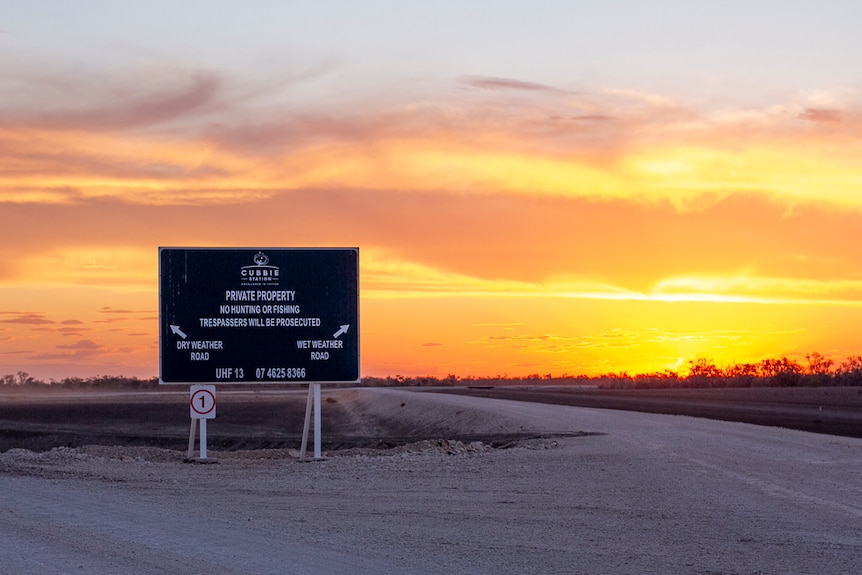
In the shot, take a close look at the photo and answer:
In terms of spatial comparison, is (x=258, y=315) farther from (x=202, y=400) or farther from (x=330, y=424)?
(x=330, y=424)

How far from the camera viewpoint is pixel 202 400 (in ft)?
75.0

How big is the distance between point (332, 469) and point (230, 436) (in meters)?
17.2

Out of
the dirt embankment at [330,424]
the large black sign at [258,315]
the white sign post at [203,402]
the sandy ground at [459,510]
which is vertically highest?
the large black sign at [258,315]

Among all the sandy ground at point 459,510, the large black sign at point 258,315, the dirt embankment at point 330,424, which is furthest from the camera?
→ the dirt embankment at point 330,424

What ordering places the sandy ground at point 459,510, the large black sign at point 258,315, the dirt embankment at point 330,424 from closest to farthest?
the sandy ground at point 459,510
the large black sign at point 258,315
the dirt embankment at point 330,424

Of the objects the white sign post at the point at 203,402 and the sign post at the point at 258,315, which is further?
the white sign post at the point at 203,402

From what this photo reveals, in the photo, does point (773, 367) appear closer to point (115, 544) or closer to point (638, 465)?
point (638, 465)

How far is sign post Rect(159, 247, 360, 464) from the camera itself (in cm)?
2238

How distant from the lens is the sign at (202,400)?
2283 centimetres

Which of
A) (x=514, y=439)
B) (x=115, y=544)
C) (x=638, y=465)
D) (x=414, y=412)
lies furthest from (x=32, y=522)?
(x=414, y=412)

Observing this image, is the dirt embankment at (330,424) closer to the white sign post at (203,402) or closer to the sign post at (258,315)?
the sign post at (258,315)

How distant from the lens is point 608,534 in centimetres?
1220

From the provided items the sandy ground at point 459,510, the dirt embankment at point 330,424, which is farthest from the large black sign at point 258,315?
the dirt embankment at point 330,424

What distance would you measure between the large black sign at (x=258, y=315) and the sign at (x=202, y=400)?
600mm
